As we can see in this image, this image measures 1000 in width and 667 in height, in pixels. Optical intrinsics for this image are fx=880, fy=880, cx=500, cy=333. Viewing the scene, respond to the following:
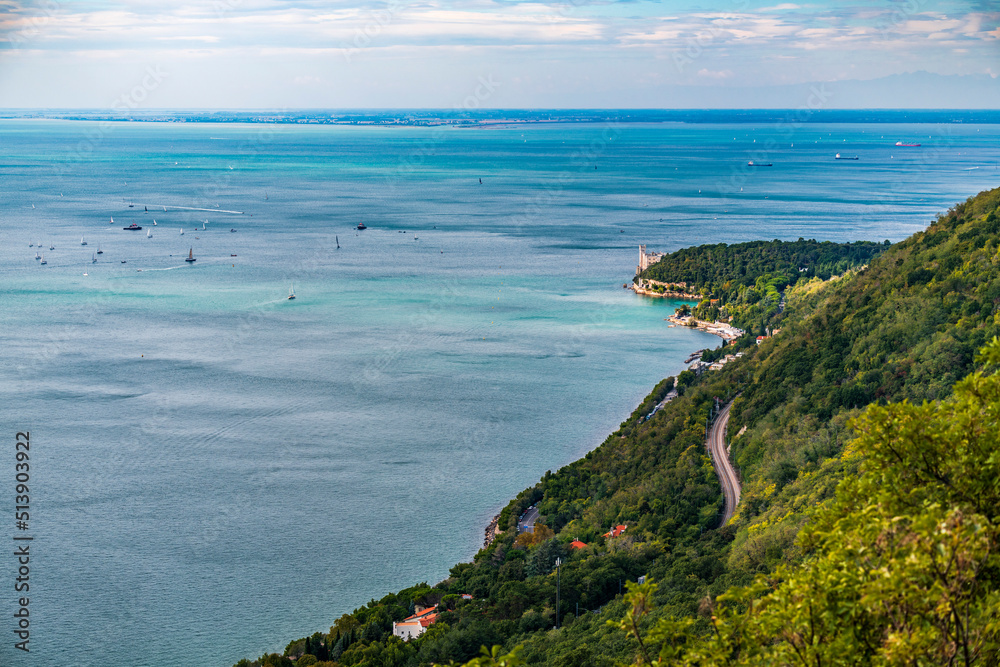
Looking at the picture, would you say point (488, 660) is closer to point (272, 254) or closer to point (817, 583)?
point (817, 583)

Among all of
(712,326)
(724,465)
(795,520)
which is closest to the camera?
(795,520)

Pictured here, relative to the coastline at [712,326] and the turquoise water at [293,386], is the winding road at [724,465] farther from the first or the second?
the coastline at [712,326]

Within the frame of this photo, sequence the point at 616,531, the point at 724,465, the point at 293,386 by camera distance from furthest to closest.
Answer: the point at 293,386, the point at 724,465, the point at 616,531

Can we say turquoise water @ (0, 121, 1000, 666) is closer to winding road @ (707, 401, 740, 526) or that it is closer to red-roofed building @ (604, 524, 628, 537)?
red-roofed building @ (604, 524, 628, 537)

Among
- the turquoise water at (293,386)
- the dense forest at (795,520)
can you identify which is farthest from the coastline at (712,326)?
the dense forest at (795,520)

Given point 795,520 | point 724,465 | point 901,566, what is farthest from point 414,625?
point 901,566

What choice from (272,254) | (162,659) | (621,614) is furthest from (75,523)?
(272,254)

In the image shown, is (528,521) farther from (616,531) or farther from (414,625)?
(414,625)
